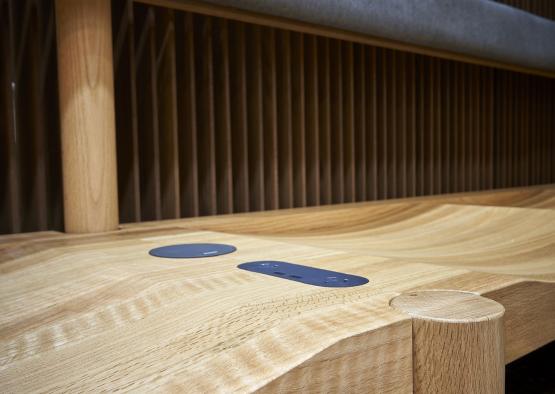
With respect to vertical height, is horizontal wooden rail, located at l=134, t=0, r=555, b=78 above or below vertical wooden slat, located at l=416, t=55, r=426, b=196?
above

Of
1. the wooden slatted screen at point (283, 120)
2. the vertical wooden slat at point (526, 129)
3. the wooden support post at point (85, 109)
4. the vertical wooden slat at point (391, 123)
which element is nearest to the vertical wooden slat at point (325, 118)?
the wooden slatted screen at point (283, 120)

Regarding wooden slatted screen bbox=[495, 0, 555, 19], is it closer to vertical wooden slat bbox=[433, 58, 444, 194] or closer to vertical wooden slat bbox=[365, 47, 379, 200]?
vertical wooden slat bbox=[433, 58, 444, 194]

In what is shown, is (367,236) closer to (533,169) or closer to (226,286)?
(226,286)

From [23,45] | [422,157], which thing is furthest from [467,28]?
[23,45]

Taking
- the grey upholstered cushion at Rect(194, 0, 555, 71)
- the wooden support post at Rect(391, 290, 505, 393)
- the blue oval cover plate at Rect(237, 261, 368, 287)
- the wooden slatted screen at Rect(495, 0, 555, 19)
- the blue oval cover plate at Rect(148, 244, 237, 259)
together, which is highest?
the wooden slatted screen at Rect(495, 0, 555, 19)

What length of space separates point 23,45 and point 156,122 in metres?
0.26

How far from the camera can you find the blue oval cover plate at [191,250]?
67cm

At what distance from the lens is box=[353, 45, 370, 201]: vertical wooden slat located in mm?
1455

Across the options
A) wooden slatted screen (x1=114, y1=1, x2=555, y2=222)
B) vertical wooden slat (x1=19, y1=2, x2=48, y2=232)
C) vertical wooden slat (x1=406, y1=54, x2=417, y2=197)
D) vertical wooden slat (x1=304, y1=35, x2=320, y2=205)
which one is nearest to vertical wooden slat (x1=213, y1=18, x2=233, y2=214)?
wooden slatted screen (x1=114, y1=1, x2=555, y2=222)

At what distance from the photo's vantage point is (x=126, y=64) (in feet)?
3.47

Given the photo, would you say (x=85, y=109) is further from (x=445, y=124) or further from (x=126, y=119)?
(x=445, y=124)

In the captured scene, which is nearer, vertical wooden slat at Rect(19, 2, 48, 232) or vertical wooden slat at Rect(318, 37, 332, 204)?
vertical wooden slat at Rect(19, 2, 48, 232)

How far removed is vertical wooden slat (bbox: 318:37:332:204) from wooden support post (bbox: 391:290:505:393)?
0.98 metres

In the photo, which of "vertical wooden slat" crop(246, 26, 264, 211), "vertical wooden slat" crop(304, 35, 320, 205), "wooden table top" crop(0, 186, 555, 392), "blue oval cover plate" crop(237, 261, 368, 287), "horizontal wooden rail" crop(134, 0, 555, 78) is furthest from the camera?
"vertical wooden slat" crop(304, 35, 320, 205)
